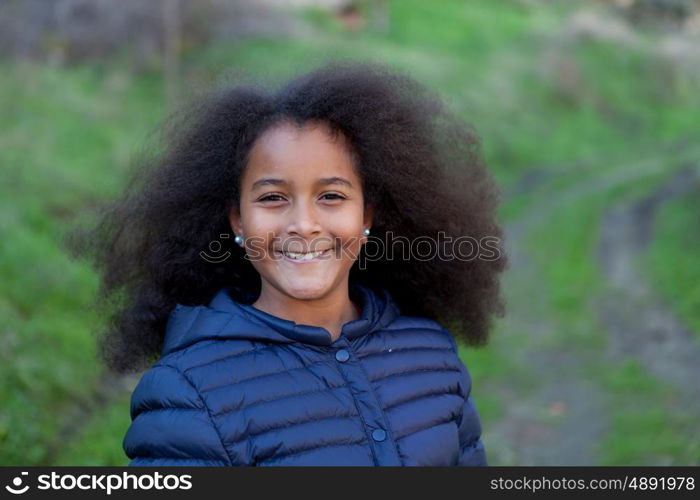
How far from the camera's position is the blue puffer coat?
1.96 m

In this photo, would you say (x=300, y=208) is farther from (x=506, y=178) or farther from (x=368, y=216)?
(x=506, y=178)

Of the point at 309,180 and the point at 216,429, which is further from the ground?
the point at 309,180

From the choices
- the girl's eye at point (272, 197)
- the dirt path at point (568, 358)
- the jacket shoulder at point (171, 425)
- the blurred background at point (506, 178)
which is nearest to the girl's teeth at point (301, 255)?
the girl's eye at point (272, 197)

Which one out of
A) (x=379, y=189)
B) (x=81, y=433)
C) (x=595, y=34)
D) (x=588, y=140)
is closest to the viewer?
(x=379, y=189)

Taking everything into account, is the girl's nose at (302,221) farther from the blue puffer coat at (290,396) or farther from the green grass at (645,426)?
the green grass at (645,426)

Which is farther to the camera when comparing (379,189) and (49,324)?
(49,324)

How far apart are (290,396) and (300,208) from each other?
45 cm

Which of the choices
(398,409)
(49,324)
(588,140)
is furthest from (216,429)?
(588,140)

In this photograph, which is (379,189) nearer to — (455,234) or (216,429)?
(455,234)

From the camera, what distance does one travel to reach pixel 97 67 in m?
13.9

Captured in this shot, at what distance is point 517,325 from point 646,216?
4559 millimetres

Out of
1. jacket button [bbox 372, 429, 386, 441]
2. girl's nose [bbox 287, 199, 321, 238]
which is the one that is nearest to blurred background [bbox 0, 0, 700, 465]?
girl's nose [bbox 287, 199, 321, 238]

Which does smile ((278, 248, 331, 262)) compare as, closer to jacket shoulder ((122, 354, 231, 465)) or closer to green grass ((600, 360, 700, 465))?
jacket shoulder ((122, 354, 231, 465))

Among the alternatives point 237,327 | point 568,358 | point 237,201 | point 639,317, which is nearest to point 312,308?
point 237,327
